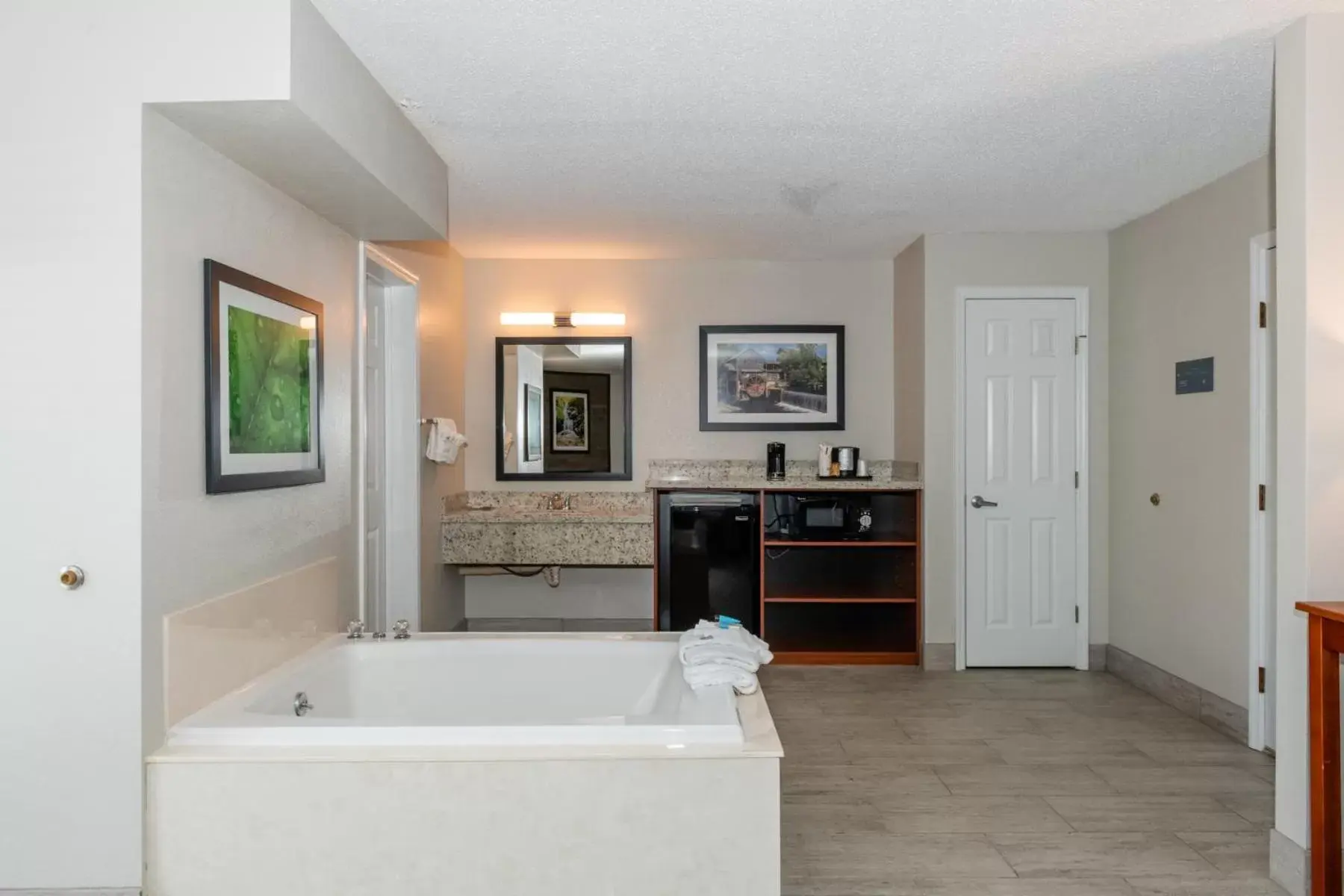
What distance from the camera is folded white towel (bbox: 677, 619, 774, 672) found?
9.04ft

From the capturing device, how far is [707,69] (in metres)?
2.71

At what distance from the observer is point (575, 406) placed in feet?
18.6

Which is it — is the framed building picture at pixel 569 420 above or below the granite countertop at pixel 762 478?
above

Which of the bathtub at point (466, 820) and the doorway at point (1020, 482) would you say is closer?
the bathtub at point (466, 820)

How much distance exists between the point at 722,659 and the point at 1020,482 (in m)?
2.86

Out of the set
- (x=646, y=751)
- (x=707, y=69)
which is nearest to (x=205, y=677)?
(x=646, y=751)

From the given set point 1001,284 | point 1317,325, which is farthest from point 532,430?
point 1317,325

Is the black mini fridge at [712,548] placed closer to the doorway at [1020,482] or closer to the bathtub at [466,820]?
the doorway at [1020,482]

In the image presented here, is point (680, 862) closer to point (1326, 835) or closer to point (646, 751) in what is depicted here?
point (646, 751)

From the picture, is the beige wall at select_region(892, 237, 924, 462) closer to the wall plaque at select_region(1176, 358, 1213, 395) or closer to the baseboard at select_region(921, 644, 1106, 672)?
the baseboard at select_region(921, 644, 1106, 672)

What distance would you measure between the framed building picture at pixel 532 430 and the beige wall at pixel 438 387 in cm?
38

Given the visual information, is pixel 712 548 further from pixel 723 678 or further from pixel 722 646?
pixel 723 678

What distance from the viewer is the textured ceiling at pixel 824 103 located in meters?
2.40

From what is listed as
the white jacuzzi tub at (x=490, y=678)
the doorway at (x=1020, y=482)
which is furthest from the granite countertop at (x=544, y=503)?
the white jacuzzi tub at (x=490, y=678)
